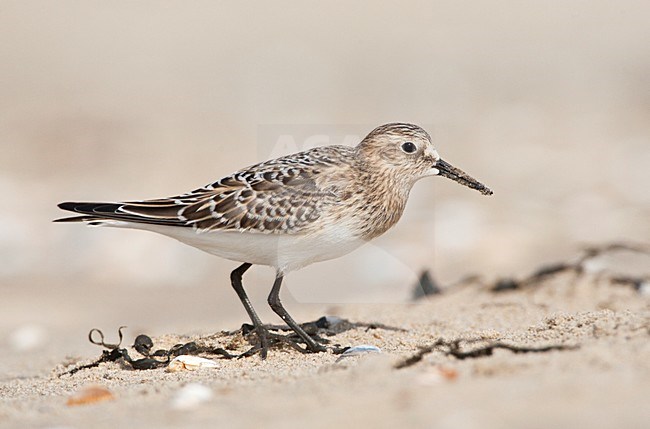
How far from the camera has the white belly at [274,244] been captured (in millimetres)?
5965

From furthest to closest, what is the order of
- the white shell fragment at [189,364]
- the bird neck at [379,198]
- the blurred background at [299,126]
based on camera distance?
the blurred background at [299,126], the bird neck at [379,198], the white shell fragment at [189,364]

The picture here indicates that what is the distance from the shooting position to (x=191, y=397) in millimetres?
4047

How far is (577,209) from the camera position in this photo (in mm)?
12203

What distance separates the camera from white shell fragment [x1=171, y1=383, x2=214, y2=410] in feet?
12.9

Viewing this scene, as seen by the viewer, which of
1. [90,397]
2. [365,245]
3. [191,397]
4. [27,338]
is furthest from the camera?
[365,245]

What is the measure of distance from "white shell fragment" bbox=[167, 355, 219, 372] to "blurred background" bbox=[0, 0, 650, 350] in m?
1.85

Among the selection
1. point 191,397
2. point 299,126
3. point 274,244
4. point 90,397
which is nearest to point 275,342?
point 274,244

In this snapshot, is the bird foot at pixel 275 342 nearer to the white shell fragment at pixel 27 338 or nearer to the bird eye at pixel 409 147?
the bird eye at pixel 409 147

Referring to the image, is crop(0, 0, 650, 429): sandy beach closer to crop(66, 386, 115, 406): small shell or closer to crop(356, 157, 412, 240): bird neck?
crop(66, 386, 115, 406): small shell

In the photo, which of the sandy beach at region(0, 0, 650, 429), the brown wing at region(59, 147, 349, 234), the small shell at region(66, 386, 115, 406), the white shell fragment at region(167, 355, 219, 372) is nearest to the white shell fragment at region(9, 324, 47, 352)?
the sandy beach at region(0, 0, 650, 429)

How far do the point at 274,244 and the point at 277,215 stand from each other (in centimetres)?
19

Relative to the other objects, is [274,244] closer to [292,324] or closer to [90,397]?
[292,324]

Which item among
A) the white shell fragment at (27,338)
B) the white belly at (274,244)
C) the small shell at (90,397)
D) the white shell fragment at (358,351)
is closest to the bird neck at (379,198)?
the white belly at (274,244)

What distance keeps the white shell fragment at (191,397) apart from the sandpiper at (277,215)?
1.58 metres
